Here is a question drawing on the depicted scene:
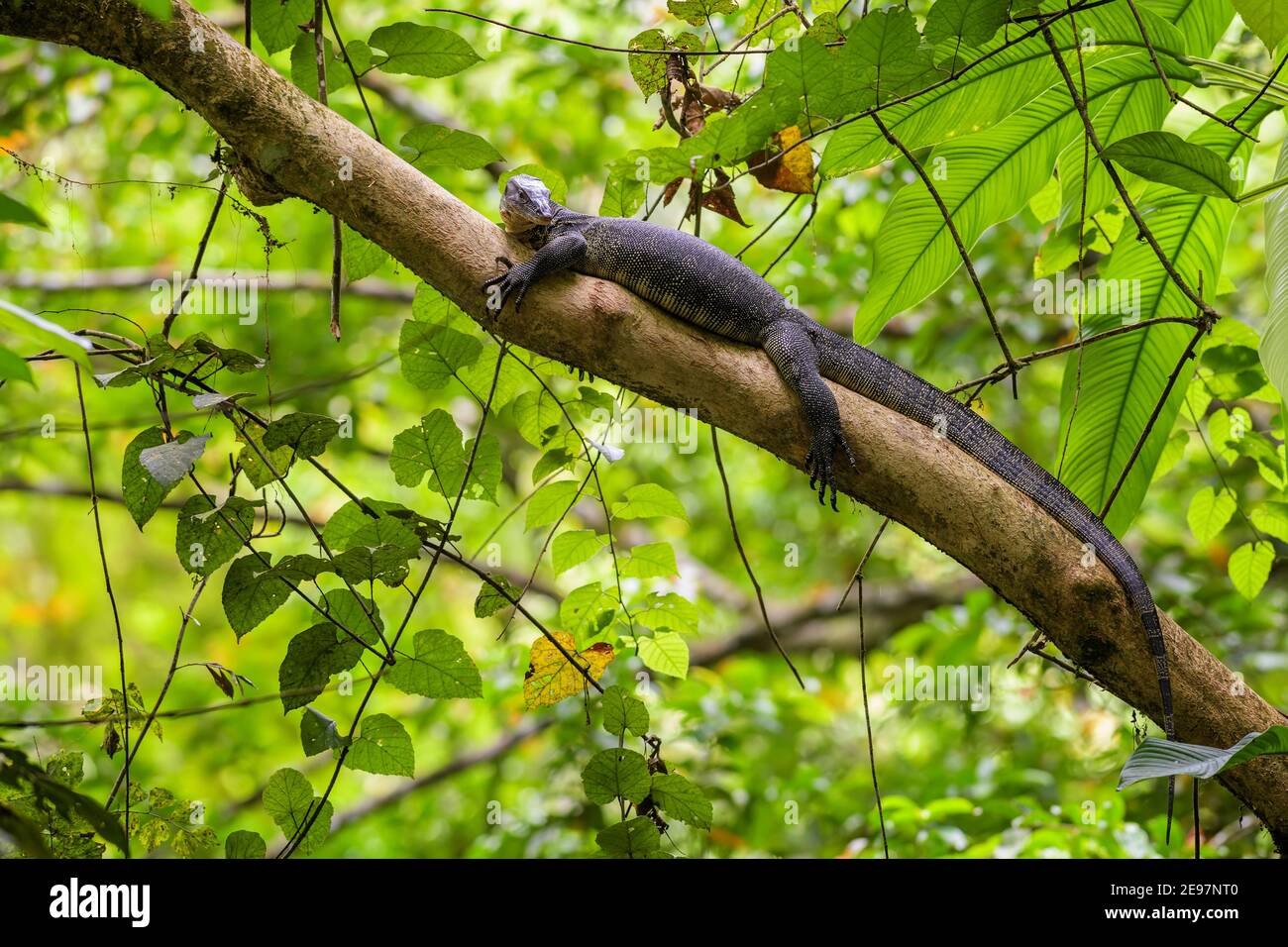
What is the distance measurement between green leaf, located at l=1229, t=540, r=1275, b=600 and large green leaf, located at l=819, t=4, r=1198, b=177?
1422mm

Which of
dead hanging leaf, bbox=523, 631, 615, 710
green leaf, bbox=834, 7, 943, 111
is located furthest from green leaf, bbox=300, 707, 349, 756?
green leaf, bbox=834, 7, 943, 111

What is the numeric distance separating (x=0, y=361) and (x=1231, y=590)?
479cm

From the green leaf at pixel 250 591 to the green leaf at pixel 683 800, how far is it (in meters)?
0.83

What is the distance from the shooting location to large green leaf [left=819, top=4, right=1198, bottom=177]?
8.02 ft

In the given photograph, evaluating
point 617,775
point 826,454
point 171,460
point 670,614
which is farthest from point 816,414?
point 171,460

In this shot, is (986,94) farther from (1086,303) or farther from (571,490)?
(571,490)

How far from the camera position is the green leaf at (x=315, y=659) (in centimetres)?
179

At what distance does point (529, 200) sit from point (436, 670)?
1467 mm

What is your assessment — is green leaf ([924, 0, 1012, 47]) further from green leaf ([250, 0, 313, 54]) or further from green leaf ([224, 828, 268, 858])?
green leaf ([224, 828, 268, 858])

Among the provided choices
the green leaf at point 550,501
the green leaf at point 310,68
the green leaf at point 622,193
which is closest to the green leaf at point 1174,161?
the green leaf at point 622,193

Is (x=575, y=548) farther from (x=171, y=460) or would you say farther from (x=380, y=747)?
(x=171, y=460)

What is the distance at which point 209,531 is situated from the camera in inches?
71.2
